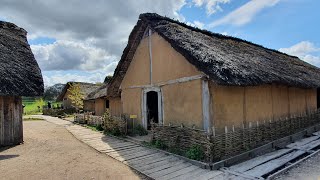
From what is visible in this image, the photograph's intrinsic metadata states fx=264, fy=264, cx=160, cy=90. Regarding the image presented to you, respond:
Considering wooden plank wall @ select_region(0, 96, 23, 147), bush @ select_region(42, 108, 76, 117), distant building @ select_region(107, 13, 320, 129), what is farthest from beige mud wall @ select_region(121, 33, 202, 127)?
bush @ select_region(42, 108, 76, 117)

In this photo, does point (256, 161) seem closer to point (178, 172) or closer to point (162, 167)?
point (178, 172)

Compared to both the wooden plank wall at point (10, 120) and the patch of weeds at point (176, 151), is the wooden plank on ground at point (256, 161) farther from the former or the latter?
the wooden plank wall at point (10, 120)

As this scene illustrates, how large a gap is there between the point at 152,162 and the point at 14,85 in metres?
6.27

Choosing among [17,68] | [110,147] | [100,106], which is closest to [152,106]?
[110,147]

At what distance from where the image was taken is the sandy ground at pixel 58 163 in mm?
6983

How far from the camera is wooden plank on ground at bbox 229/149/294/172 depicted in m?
7.27

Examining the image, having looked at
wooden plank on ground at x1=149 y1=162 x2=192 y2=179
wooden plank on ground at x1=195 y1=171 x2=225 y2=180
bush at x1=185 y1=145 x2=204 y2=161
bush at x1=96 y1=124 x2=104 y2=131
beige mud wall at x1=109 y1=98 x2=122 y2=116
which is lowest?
wooden plank on ground at x1=195 y1=171 x2=225 y2=180

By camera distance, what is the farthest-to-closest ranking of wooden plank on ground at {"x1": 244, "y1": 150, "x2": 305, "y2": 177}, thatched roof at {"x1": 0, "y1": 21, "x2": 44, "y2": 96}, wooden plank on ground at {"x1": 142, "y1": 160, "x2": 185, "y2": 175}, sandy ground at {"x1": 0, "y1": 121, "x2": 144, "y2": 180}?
thatched roof at {"x1": 0, "y1": 21, "x2": 44, "y2": 96} → wooden plank on ground at {"x1": 142, "y1": 160, "x2": 185, "y2": 175} → sandy ground at {"x1": 0, "y1": 121, "x2": 144, "y2": 180} → wooden plank on ground at {"x1": 244, "y1": 150, "x2": 305, "y2": 177}

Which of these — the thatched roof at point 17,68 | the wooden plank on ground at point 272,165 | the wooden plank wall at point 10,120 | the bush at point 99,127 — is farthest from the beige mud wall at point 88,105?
the wooden plank on ground at point 272,165

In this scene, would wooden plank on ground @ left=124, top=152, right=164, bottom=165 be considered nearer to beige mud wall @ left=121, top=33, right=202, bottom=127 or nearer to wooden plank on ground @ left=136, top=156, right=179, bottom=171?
wooden plank on ground @ left=136, top=156, right=179, bottom=171

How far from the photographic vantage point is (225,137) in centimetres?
793

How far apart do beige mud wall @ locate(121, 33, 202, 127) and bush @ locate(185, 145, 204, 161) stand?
3.79 ft

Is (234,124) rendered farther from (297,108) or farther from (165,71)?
(297,108)

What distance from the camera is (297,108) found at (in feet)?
42.9
